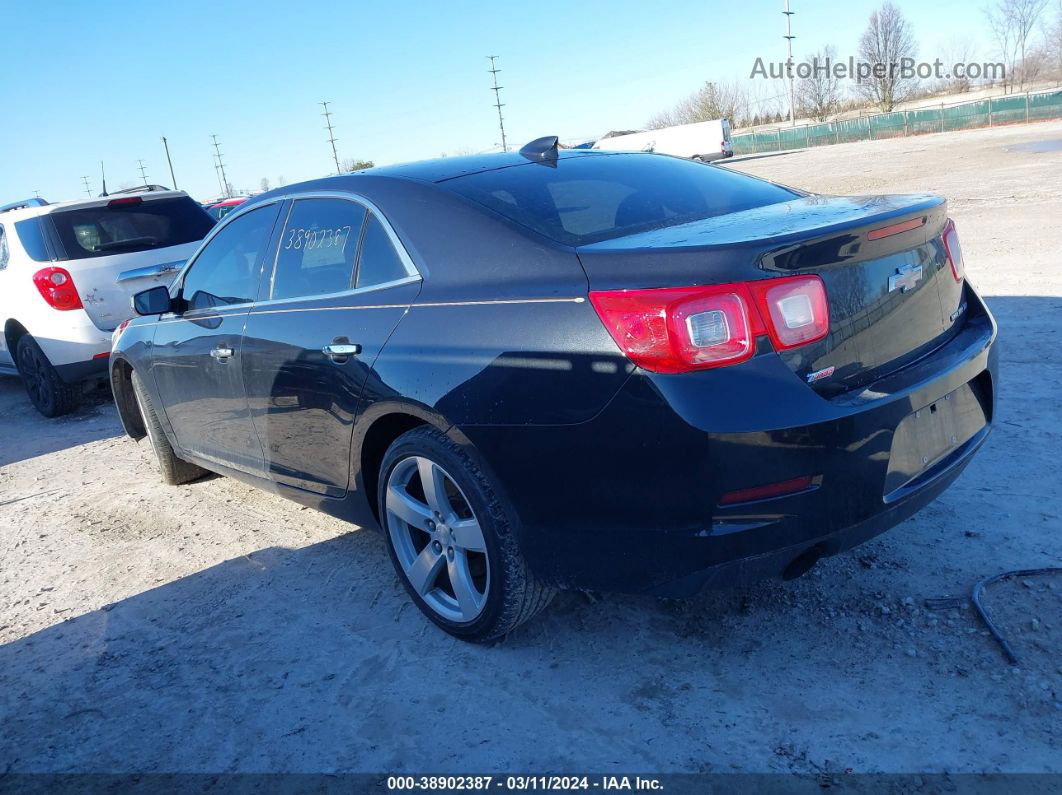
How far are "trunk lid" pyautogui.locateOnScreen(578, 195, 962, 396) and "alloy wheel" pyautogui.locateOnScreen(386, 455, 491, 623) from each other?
981 millimetres

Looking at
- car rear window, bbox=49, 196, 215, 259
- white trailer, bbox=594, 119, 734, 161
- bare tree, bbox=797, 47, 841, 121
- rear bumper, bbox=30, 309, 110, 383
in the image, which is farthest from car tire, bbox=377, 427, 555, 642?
bare tree, bbox=797, 47, 841, 121

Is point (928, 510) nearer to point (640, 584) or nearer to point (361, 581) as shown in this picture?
point (640, 584)

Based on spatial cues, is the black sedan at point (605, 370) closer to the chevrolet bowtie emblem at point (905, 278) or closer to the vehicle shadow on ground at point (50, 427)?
the chevrolet bowtie emblem at point (905, 278)

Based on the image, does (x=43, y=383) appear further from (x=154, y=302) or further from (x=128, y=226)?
(x=154, y=302)

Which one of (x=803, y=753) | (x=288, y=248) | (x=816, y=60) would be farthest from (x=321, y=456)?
(x=816, y=60)

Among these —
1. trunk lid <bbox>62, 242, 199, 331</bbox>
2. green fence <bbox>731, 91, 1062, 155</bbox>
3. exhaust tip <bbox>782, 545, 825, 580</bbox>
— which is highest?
trunk lid <bbox>62, 242, 199, 331</bbox>

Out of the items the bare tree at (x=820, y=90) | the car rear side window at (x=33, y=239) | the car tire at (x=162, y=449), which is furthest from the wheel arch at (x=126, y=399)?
the bare tree at (x=820, y=90)

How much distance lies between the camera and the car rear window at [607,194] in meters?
2.94

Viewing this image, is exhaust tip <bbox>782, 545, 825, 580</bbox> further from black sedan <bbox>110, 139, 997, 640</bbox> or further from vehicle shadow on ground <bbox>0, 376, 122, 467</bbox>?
vehicle shadow on ground <bbox>0, 376, 122, 467</bbox>

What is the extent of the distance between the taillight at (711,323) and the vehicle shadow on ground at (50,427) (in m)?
5.84

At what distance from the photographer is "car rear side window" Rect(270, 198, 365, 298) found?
3.40 meters

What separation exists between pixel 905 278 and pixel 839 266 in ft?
1.18

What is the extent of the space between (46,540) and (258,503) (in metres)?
1.13

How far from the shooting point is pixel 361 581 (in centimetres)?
372
